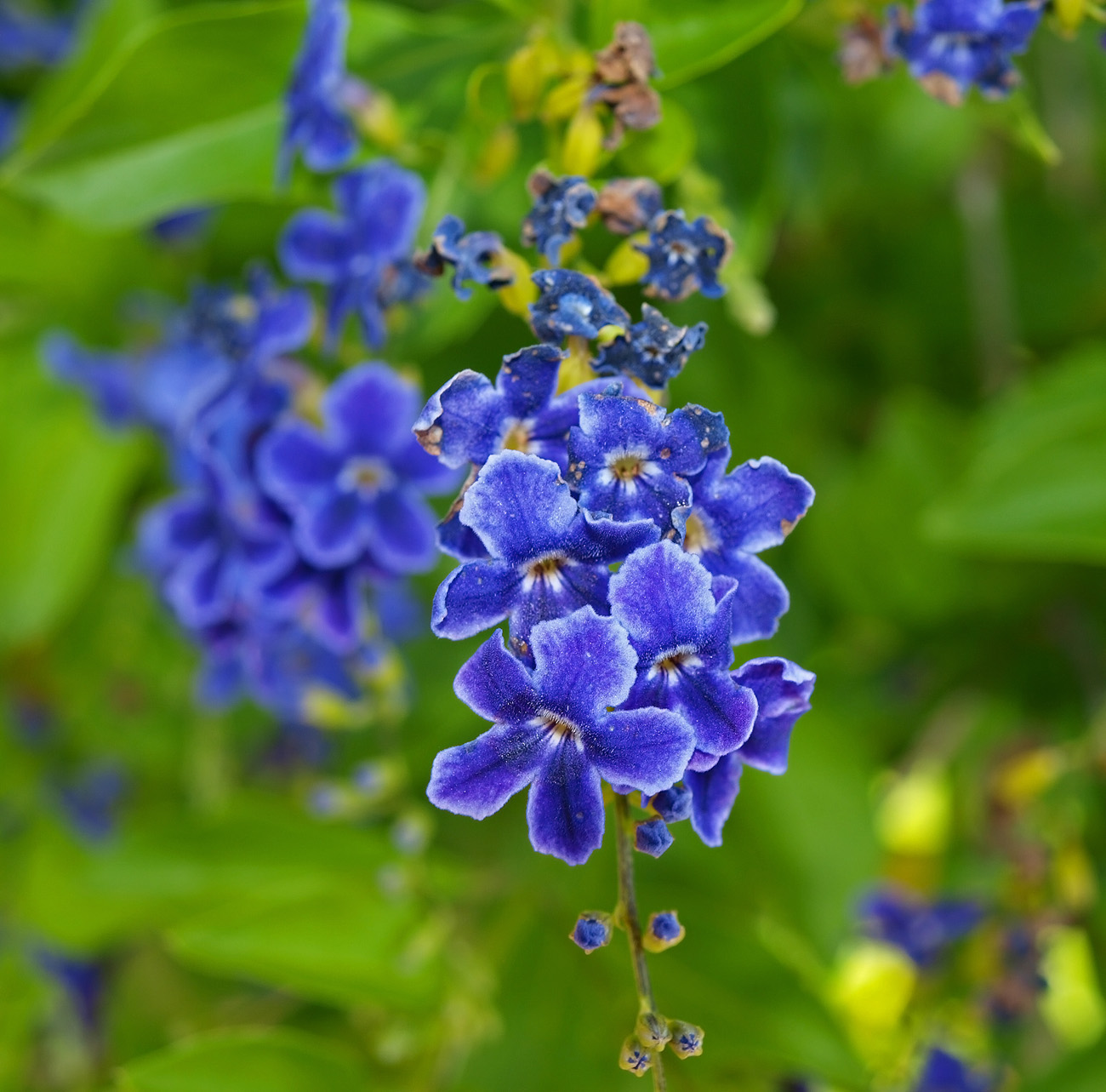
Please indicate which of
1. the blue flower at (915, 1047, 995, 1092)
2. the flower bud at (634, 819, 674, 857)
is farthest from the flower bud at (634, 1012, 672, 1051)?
the blue flower at (915, 1047, 995, 1092)

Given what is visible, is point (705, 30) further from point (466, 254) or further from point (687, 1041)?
point (687, 1041)

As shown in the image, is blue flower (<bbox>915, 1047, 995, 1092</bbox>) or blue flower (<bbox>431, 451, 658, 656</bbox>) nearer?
blue flower (<bbox>431, 451, 658, 656</bbox>)

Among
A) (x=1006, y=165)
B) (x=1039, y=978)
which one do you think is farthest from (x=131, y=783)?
(x=1006, y=165)

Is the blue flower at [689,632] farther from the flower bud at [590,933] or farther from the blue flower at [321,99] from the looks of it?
the blue flower at [321,99]

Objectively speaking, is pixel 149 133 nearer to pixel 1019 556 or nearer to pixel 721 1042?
pixel 721 1042

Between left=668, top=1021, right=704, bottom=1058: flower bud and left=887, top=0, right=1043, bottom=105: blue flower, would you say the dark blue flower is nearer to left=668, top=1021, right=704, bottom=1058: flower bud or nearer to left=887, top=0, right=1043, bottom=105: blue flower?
left=668, top=1021, right=704, bottom=1058: flower bud

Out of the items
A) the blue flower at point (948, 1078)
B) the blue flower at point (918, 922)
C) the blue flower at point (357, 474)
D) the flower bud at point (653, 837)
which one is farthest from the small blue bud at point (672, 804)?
the blue flower at point (918, 922)
